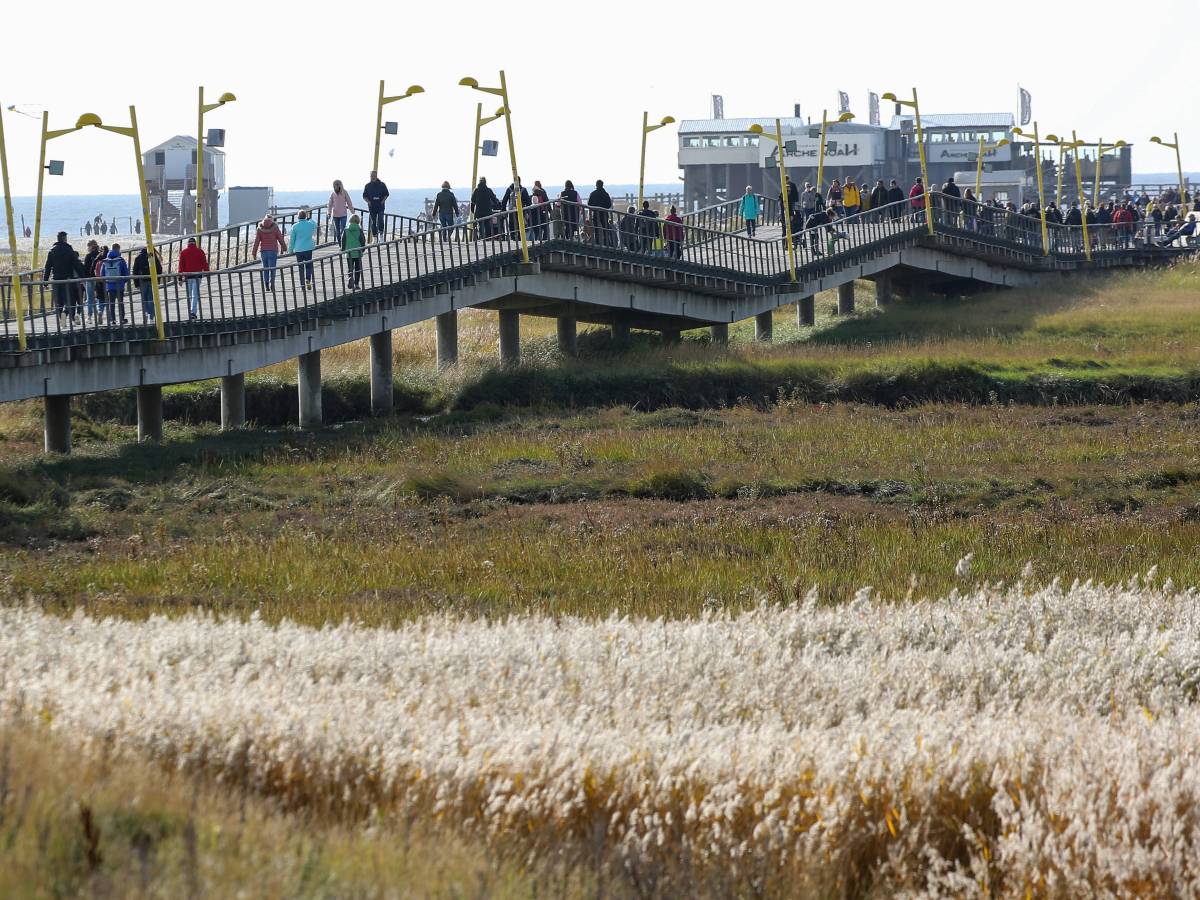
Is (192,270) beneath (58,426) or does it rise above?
above

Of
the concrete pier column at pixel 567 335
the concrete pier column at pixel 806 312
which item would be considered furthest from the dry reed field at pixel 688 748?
the concrete pier column at pixel 806 312

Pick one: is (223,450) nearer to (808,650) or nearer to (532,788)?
(808,650)

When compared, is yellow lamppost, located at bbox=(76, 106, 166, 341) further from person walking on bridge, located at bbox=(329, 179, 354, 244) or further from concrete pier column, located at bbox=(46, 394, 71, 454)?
person walking on bridge, located at bbox=(329, 179, 354, 244)

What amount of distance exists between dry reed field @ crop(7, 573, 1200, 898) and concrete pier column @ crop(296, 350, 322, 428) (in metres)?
20.5

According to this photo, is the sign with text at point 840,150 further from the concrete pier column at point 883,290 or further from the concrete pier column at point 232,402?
the concrete pier column at point 232,402

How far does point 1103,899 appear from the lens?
783 cm

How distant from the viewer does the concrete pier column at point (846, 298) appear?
45844mm

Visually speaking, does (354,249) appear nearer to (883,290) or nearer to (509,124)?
(509,124)

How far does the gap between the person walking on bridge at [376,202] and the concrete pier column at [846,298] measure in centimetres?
1404

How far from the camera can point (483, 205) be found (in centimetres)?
3747

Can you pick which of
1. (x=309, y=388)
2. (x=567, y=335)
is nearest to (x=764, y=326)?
(x=567, y=335)

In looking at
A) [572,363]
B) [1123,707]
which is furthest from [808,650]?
[572,363]

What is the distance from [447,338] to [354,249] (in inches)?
253

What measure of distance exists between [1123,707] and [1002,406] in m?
20.6
